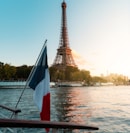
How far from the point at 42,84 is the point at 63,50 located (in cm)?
11741

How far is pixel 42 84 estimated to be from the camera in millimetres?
4695

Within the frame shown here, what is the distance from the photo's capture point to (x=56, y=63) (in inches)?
4966

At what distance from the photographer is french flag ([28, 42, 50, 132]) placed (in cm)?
450

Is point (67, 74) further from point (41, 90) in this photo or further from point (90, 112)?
point (41, 90)

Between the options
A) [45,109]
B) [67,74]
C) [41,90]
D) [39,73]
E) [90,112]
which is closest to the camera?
[45,109]

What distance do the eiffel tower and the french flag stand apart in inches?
4512

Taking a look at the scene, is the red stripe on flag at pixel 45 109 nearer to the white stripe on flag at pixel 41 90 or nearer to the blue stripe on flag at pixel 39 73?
the white stripe on flag at pixel 41 90

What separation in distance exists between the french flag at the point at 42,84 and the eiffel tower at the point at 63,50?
11459 cm

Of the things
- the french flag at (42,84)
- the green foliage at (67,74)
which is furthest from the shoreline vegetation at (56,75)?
the french flag at (42,84)

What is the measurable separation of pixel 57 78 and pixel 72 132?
11132 centimetres

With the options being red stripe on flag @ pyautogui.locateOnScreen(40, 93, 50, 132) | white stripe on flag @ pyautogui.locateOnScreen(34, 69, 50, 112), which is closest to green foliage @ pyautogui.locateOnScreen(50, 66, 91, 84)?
white stripe on flag @ pyautogui.locateOnScreen(34, 69, 50, 112)

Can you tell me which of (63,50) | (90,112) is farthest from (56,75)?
(90,112)

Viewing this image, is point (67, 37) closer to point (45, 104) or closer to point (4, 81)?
point (4, 81)

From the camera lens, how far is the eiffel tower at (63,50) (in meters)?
120
